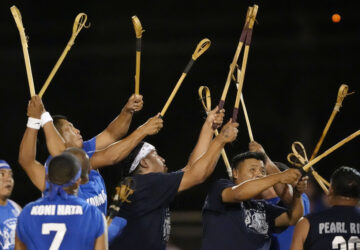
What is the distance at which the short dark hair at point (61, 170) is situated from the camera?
401 centimetres

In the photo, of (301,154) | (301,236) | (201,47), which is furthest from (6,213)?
(301,236)

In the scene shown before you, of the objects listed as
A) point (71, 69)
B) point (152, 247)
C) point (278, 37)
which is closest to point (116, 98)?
point (71, 69)

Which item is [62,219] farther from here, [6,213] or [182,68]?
[182,68]

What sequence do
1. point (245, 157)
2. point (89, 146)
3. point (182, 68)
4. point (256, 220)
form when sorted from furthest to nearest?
point (182, 68) < point (89, 146) < point (245, 157) < point (256, 220)

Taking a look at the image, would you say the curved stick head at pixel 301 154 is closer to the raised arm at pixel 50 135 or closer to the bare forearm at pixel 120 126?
the bare forearm at pixel 120 126

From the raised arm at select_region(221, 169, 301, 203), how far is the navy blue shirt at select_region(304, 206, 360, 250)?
277 mm

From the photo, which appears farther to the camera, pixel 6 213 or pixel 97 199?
pixel 6 213

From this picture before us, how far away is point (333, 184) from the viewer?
4.57 meters

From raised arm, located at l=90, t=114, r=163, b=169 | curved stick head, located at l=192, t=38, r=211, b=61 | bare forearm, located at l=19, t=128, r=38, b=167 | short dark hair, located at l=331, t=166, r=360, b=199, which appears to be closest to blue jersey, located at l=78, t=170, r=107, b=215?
raised arm, located at l=90, t=114, r=163, b=169

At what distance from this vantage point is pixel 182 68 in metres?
12.2

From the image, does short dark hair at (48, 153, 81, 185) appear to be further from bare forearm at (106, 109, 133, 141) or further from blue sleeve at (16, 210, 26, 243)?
bare forearm at (106, 109, 133, 141)

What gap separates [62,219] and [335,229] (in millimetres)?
1617

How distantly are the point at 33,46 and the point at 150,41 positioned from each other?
1.92 metres

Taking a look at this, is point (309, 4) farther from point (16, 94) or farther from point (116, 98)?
point (16, 94)
